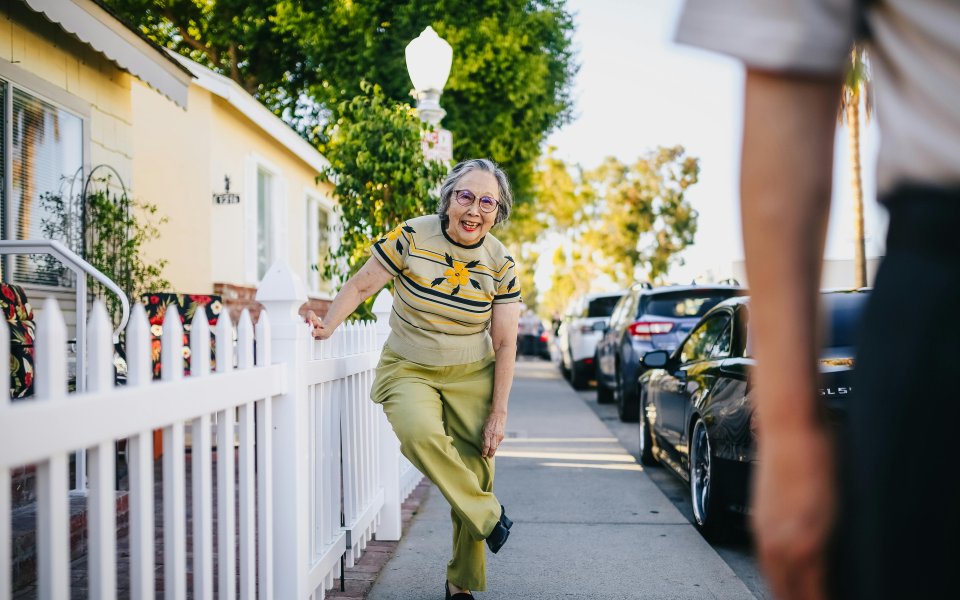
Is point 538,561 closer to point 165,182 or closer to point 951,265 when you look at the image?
point 951,265

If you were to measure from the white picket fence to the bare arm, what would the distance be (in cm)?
129

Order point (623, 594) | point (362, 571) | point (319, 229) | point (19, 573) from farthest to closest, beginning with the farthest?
point (319, 229)
point (362, 571)
point (623, 594)
point (19, 573)

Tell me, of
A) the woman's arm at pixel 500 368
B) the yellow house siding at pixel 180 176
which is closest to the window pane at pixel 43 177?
the yellow house siding at pixel 180 176

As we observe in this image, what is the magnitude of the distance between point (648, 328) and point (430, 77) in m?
4.48

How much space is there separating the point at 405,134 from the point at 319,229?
411 inches

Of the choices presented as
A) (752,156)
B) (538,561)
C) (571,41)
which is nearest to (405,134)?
(538,561)

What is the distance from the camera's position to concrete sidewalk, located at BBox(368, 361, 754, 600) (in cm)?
432

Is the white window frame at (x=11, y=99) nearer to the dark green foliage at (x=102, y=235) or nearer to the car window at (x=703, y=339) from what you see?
the dark green foliage at (x=102, y=235)

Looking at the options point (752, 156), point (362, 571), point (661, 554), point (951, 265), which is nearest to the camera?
point (951, 265)

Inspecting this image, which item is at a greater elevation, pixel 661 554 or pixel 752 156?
pixel 752 156

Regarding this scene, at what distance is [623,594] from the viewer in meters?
4.23

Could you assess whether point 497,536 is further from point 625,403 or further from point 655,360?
point 625,403

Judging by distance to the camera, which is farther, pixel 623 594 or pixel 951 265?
pixel 623 594

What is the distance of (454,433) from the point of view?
3.93m
